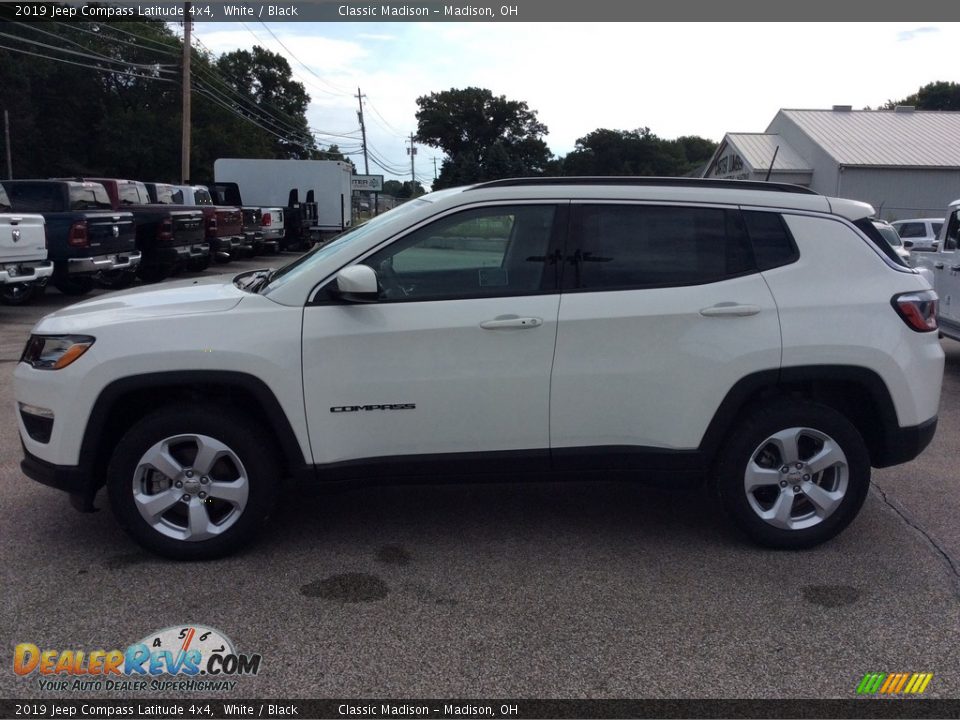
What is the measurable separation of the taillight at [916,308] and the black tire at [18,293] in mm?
12168

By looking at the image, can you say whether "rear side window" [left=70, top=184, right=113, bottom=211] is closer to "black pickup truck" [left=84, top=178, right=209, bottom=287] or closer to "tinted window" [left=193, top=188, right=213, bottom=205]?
"black pickup truck" [left=84, top=178, right=209, bottom=287]

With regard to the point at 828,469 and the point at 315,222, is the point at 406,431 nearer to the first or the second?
the point at 828,469

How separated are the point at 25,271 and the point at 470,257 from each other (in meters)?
10.5

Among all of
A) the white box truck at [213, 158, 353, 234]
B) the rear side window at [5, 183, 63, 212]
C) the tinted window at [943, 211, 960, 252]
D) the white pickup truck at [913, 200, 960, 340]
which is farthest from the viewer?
the white box truck at [213, 158, 353, 234]

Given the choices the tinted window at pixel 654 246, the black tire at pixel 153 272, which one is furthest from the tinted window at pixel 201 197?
the tinted window at pixel 654 246

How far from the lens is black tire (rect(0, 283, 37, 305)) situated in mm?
13300

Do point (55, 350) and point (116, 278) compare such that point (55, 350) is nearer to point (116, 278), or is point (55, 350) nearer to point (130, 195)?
point (116, 278)

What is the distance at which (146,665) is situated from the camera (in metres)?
3.43

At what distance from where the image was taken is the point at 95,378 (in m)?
4.14

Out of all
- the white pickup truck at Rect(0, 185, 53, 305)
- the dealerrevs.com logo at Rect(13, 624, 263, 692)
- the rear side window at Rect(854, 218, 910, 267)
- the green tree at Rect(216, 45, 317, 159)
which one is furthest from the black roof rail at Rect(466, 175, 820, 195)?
the green tree at Rect(216, 45, 317, 159)

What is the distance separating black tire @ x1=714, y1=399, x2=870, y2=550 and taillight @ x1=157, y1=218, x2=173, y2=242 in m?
15.0

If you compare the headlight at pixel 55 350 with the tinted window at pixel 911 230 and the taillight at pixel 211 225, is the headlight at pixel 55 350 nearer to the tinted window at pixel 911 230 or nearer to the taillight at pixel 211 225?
the taillight at pixel 211 225

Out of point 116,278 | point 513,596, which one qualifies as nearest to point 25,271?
point 116,278

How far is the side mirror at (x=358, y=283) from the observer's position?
4.11 m
